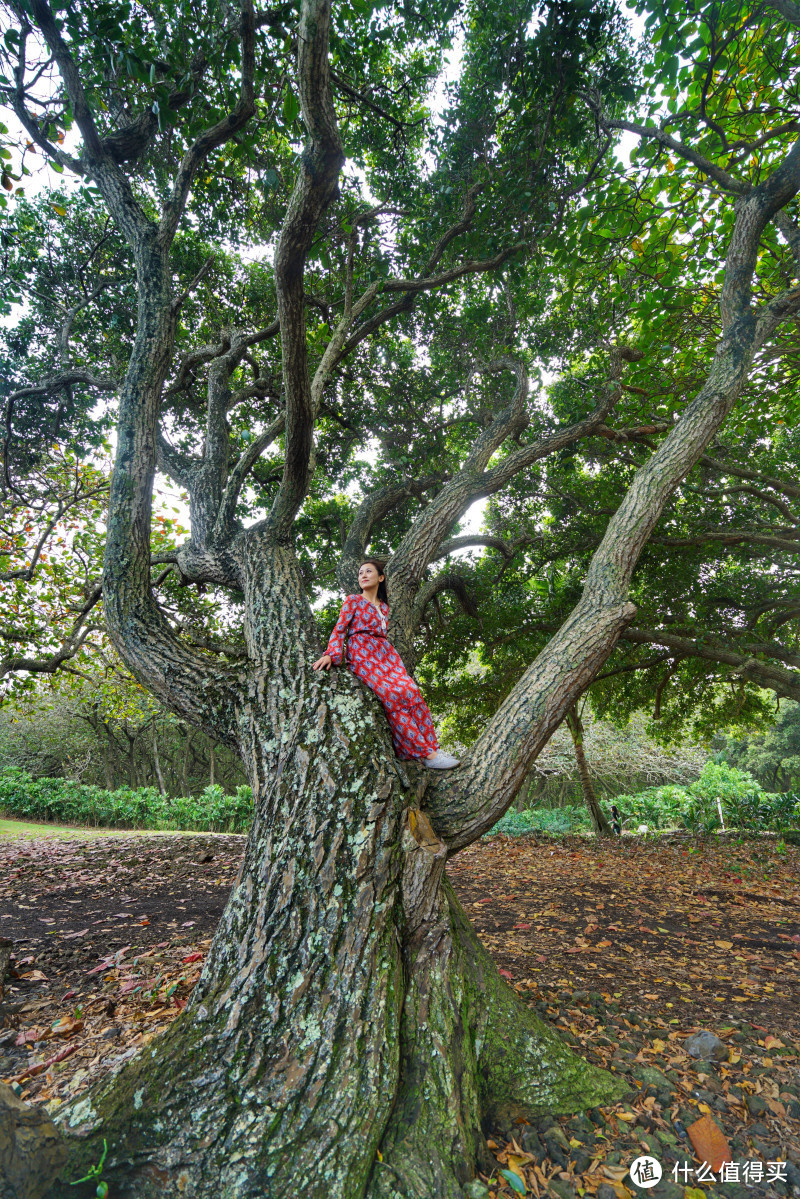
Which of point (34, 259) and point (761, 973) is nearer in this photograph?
point (761, 973)

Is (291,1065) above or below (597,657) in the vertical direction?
below

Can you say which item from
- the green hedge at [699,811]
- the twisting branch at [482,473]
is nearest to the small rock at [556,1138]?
the twisting branch at [482,473]

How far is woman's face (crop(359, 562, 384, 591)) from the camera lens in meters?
3.65

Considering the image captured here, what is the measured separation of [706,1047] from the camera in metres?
2.27

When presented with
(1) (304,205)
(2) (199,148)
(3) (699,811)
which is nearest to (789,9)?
(1) (304,205)

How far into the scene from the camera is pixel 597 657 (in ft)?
9.30

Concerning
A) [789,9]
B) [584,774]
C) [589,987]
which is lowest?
[589,987]

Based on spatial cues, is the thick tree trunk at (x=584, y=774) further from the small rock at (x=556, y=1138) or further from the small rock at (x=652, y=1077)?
the small rock at (x=556, y=1138)

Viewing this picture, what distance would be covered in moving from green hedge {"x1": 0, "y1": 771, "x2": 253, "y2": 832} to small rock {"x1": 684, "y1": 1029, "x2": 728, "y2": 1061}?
11.9m

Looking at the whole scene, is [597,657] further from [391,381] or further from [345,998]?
[391,381]

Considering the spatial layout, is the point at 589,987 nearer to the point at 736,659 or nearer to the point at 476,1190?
the point at 476,1190

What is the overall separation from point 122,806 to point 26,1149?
14793 millimetres

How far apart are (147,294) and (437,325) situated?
3901 mm

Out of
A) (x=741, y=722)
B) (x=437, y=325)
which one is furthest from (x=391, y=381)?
(x=741, y=722)
